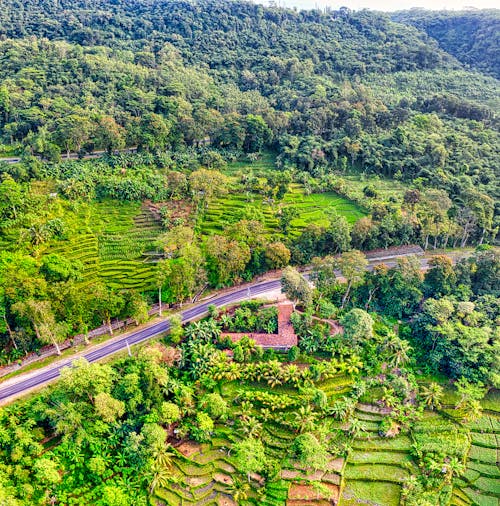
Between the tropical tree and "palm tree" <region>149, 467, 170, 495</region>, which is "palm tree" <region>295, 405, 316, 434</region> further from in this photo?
the tropical tree

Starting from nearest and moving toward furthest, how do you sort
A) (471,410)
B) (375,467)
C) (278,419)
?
(375,467)
(278,419)
(471,410)

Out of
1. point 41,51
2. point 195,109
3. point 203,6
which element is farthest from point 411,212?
point 203,6

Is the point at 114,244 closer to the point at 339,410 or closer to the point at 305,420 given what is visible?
the point at 305,420

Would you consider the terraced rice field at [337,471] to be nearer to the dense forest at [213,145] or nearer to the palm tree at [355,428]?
the palm tree at [355,428]

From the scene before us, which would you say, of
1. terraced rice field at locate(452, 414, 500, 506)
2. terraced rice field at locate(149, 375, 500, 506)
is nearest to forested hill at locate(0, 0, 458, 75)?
terraced rice field at locate(452, 414, 500, 506)

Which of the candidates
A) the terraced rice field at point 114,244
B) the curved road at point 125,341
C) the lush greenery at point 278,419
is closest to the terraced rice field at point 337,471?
the lush greenery at point 278,419

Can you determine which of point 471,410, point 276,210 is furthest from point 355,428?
point 276,210

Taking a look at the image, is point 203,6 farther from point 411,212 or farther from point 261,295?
point 261,295
